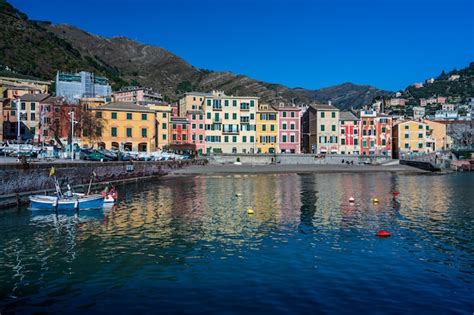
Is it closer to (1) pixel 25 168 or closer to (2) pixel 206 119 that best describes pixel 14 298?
(1) pixel 25 168

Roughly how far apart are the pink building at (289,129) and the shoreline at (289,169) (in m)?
12.7

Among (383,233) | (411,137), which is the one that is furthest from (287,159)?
(383,233)

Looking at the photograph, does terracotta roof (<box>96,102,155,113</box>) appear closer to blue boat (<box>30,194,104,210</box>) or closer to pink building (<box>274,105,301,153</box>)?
pink building (<box>274,105,301,153</box>)

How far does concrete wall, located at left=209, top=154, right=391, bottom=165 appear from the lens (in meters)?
99.9

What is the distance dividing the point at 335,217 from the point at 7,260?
20.2 metres

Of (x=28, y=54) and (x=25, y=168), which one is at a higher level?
(x=28, y=54)

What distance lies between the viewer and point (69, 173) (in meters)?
47.0

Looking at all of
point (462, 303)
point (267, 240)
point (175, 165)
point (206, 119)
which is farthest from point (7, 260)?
point (206, 119)

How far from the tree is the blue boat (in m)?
54.7

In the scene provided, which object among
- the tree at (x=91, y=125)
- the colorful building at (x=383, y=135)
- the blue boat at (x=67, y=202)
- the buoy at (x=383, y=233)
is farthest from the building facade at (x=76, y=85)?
the buoy at (x=383, y=233)

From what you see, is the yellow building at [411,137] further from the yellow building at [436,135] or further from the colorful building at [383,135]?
the yellow building at [436,135]

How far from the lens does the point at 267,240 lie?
2336 cm

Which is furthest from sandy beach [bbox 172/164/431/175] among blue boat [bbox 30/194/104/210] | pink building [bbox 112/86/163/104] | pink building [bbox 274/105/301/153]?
pink building [bbox 112/86/163/104]

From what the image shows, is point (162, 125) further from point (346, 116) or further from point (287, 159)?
point (346, 116)
